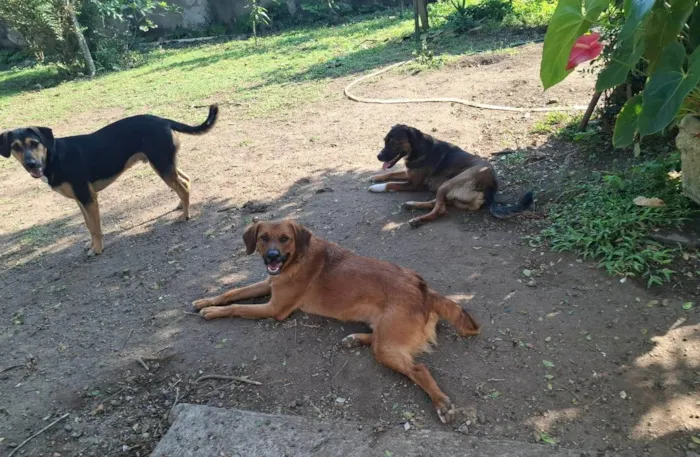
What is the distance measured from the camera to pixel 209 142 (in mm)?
8820

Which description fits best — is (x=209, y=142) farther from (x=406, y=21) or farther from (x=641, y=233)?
(x=406, y=21)

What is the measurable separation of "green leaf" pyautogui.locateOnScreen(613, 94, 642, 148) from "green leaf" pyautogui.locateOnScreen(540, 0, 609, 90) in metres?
0.68

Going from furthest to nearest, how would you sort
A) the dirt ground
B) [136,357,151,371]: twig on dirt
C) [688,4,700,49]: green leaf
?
[136,357,151,371]: twig on dirt < [688,4,700,49]: green leaf < the dirt ground

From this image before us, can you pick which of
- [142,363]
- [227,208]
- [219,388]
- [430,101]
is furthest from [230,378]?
[430,101]

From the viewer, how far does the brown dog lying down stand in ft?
11.3

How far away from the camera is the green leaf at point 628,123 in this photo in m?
3.48

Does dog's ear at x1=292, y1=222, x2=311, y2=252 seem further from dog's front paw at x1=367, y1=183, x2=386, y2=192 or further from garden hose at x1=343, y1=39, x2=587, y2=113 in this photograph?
garden hose at x1=343, y1=39, x2=587, y2=113

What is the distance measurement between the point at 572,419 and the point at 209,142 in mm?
7617

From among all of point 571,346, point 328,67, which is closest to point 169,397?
point 571,346

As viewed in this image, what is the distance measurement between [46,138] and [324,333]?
3.78 metres

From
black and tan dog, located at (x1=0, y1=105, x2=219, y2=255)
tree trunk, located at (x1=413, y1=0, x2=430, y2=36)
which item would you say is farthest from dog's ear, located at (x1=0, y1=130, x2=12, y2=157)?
tree trunk, located at (x1=413, y1=0, x2=430, y2=36)

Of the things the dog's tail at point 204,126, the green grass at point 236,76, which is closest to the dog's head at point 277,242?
the dog's tail at point 204,126

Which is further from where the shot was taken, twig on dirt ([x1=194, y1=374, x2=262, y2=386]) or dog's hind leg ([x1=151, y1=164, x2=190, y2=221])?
dog's hind leg ([x1=151, y1=164, x2=190, y2=221])

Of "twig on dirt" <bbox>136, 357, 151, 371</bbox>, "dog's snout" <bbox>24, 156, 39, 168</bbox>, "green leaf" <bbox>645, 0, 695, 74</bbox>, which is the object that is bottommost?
"twig on dirt" <bbox>136, 357, 151, 371</bbox>
